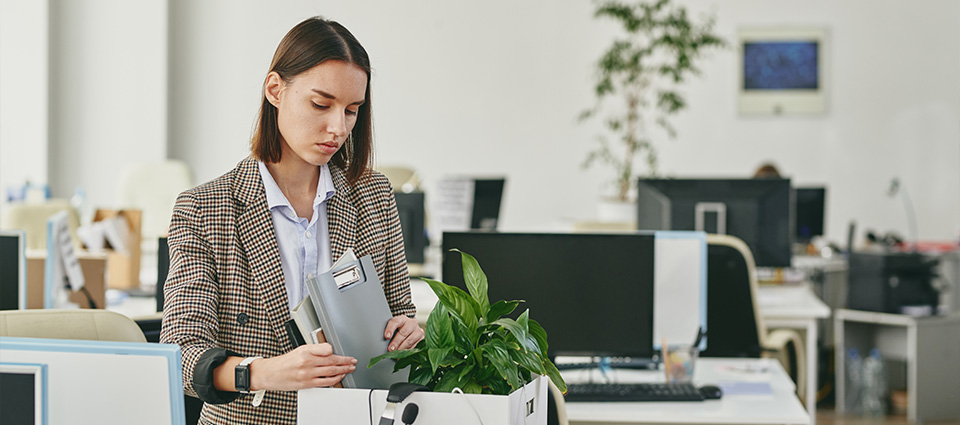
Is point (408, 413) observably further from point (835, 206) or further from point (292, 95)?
point (835, 206)

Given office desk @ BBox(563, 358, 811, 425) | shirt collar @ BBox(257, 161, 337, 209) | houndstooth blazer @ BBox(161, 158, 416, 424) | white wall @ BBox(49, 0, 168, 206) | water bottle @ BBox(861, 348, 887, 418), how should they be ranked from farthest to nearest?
white wall @ BBox(49, 0, 168, 206) < water bottle @ BBox(861, 348, 887, 418) < office desk @ BBox(563, 358, 811, 425) < shirt collar @ BBox(257, 161, 337, 209) < houndstooth blazer @ BBox(161, 158, 416, 424)

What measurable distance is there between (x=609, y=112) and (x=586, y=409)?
191 inches

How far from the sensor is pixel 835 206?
6691 millimetres

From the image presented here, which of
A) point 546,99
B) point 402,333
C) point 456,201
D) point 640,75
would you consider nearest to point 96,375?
point 402,333

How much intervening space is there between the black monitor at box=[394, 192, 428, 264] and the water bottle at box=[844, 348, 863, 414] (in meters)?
2.50

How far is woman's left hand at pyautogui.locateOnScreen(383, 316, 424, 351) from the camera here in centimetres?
131

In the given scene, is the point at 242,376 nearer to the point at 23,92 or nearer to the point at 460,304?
the point at 460,304

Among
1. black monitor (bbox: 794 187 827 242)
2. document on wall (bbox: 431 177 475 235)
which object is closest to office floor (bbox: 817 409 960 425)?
black monitor (bbox: 794 187 827 242)

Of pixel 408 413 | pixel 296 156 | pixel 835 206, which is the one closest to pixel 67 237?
pixel 296 156

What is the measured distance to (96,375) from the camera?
0.88 m

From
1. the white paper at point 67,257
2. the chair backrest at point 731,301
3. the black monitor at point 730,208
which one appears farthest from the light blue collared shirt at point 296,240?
the black monitor at point 730,208

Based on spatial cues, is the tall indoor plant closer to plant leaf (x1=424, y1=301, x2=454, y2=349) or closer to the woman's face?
the woman's face

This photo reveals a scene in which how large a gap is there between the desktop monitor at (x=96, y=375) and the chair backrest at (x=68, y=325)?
14.9 inches

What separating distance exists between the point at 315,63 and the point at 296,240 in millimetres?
280
